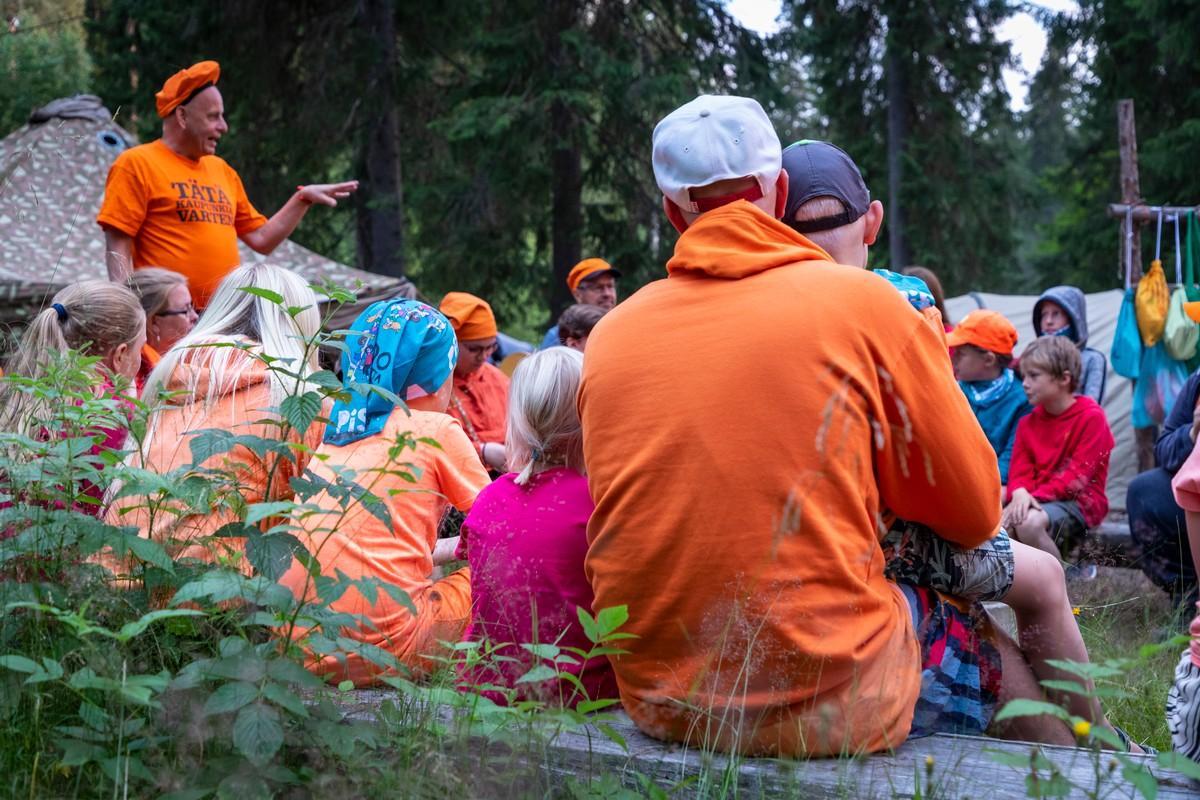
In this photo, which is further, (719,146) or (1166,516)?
(1166,516)

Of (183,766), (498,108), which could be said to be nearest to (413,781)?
(183,766)

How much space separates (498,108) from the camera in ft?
36.6

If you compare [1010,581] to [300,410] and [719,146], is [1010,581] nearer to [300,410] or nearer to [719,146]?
[719,146]

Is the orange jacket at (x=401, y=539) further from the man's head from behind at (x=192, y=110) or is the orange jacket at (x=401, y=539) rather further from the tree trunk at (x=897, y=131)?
the tree trunk at (x=897, y=131)

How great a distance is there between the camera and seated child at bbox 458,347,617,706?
2644mm

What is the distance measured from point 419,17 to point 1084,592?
10125mm

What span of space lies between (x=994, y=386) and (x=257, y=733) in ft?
17.3

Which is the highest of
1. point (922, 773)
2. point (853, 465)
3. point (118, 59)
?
point (118, 59)

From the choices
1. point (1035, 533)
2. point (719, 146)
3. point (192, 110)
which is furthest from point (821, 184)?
point (192, 110)

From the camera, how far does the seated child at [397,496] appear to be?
2725 mm

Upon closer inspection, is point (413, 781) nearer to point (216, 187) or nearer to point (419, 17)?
point (216, 187)

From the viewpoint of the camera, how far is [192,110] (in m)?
5.47

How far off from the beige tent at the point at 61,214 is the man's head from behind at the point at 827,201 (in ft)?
16.8

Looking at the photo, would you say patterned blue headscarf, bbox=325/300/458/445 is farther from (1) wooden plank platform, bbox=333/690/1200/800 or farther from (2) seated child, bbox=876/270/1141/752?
(2) seated child, bbox=876/270/1141/752
